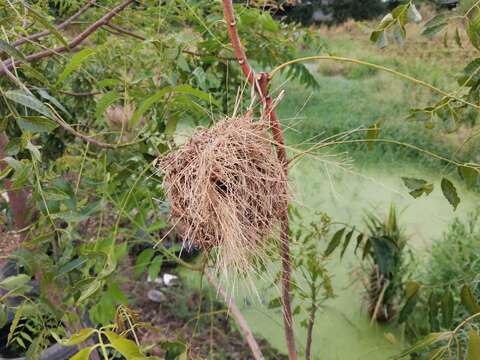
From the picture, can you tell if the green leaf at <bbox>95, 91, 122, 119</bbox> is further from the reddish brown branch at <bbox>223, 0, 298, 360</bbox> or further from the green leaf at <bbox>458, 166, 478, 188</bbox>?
the green leaf at <bbox>458, 166, 478, 188</bbox>

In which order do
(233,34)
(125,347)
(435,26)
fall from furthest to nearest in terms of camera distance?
(435,26) < (233,34) < (125,347)

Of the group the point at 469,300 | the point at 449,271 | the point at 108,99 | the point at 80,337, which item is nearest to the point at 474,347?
the point at 469,300

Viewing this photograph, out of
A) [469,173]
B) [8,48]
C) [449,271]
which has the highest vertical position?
[8,48]

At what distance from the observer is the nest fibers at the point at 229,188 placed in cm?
45

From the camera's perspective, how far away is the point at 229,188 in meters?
0.45

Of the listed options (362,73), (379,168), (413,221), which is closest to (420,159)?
(379,168)

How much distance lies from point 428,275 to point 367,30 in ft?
3.96

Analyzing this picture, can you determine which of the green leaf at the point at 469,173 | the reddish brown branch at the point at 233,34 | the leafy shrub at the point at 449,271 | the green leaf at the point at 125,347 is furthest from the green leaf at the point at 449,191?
the leafy shrub at the point at 449,271

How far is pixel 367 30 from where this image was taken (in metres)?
0.56

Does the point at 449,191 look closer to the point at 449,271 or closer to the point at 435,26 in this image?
the point at 435,26

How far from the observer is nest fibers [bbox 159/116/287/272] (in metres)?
0.45

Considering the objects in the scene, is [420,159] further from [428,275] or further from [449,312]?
[449,312]

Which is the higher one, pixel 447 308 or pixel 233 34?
pixel 233 34

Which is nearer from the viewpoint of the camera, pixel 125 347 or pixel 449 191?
pixel 125 347
